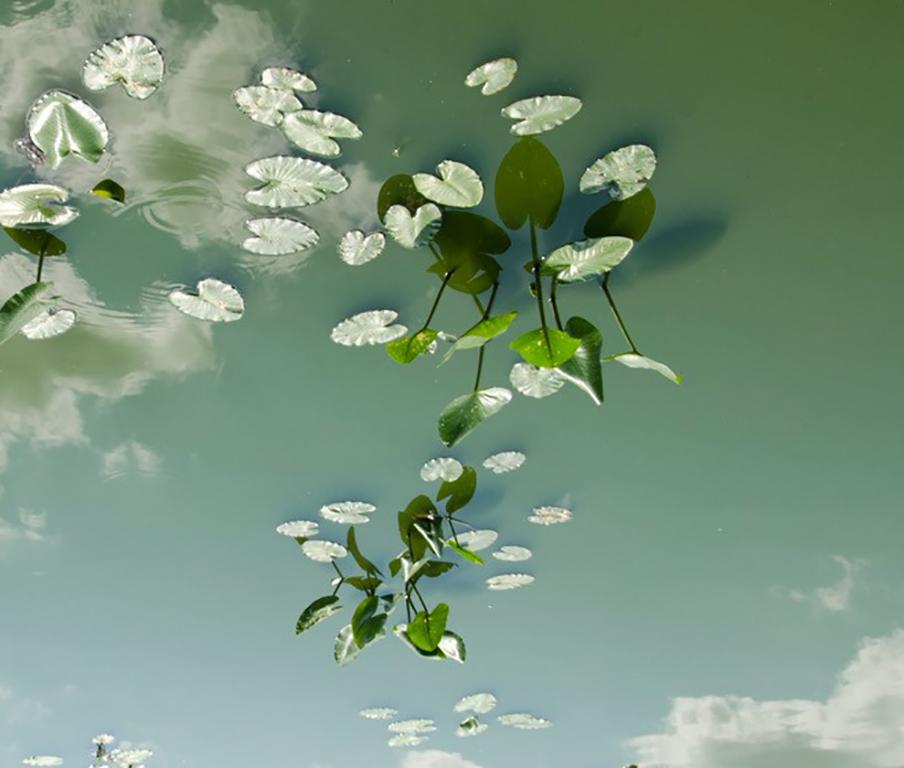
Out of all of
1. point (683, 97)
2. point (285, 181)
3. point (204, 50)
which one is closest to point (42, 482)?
point (285, 181)

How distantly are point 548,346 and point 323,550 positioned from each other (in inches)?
64.1

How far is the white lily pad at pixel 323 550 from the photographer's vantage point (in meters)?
2.84

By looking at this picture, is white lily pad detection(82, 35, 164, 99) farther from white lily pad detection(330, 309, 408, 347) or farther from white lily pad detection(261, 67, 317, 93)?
white lily pad detection(330, 309, 408, 347)

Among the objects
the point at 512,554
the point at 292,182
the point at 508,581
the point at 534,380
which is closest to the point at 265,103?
the point at 292,182

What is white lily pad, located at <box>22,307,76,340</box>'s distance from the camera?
79.8 inches

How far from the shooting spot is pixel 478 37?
1.51m

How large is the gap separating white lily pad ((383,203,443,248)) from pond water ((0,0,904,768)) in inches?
3.9

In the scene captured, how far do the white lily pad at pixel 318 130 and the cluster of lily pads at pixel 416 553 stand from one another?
1.14 m

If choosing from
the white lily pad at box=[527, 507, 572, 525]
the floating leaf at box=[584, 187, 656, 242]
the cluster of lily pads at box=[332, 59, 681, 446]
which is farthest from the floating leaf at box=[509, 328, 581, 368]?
the white lily pad at box=[527, 507, 572, 525]

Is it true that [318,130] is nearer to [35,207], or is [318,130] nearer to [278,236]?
[278,236]

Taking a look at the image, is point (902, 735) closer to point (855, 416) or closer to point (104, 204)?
point (855, 416)

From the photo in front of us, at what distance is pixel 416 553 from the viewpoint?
2.61 m

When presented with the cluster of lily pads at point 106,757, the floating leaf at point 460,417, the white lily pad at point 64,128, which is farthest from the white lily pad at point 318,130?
the cluster of lily pads at point 106,757

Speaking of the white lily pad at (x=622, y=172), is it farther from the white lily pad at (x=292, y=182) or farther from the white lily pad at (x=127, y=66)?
the white lily pad at (x=127, y=66)
